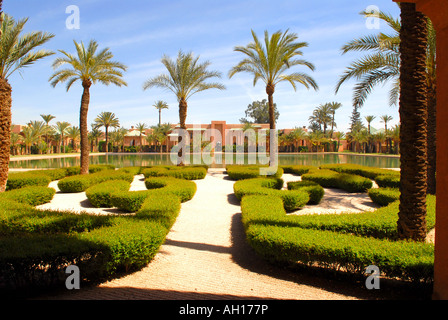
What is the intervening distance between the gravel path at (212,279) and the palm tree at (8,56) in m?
7.69

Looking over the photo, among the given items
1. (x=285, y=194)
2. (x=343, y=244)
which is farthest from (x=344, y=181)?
(x=343, y=244)

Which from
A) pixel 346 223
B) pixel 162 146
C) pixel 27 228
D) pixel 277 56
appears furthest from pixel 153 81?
pixel 162 146

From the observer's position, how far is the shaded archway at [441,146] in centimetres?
304

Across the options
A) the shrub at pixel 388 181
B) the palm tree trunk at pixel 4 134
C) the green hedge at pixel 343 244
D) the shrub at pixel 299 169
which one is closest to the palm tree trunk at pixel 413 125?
the green hedge at pixel 343 244

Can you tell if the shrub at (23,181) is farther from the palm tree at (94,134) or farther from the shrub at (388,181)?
the palm tree at (94,134)

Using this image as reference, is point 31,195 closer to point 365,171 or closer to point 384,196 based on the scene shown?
point 384,196

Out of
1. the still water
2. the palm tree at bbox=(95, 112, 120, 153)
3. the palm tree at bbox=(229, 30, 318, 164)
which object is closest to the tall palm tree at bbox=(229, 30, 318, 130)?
the palm tree at bbox=(229, 30, 318, 164)

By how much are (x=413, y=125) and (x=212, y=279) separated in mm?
4305

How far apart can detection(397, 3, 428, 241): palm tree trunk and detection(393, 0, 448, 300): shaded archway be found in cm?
205

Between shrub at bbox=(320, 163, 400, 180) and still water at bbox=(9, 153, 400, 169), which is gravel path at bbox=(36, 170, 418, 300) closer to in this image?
shrub at bbox=(320, 163, 400, 180)

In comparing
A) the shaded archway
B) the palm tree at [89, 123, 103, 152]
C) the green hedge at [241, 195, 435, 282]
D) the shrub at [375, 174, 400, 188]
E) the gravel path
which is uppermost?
the palm tree at [89, 123, 103, 152]

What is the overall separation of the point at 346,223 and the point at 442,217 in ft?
9.35

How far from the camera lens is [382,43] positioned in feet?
31.5

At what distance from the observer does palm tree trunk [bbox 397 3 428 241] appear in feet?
16.4
